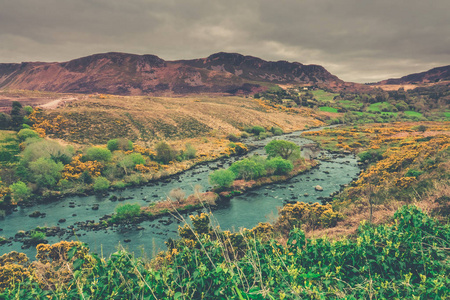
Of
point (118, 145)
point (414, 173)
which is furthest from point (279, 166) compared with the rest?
point (118, 145)

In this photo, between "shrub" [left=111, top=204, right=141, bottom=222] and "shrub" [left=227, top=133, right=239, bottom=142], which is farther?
"shrub" [left=227, top=133, right=239, bottom=142]

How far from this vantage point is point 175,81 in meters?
191

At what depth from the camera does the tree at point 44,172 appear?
39.3m

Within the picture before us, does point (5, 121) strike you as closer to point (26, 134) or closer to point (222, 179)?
point (26, 134)

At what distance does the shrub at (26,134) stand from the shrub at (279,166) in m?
60.8

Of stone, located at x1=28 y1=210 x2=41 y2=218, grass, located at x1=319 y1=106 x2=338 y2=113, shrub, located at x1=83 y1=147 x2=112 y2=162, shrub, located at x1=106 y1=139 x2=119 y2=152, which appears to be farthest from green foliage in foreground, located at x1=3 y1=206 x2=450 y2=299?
grass, located at x1=319 y1=106 x2=338 y2=113

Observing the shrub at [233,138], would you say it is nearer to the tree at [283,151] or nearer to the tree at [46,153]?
the tree at [283,151]

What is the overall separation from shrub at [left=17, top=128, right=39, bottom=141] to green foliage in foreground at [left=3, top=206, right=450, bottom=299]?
64650 millimetres

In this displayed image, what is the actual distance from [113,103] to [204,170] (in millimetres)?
65646

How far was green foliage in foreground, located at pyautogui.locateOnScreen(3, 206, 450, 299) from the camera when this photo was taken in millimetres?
6012

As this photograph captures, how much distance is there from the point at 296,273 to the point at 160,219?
2978 centimetres

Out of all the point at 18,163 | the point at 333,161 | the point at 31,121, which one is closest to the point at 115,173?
the point at 18,163

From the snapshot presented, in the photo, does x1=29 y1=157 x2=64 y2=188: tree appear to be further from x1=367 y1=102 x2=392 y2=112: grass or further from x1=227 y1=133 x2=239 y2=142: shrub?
x1=367 y1=102 x2=392 y2=112: grass

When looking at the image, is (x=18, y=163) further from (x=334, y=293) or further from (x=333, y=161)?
(x=333, y=161)
